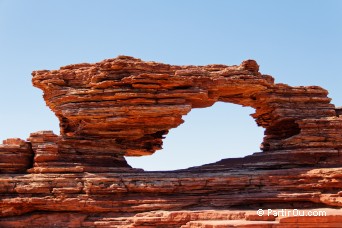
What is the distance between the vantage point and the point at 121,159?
29.8 m

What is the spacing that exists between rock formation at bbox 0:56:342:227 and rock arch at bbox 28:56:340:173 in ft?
0.22

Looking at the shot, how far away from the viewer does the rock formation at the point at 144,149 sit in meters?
26.2

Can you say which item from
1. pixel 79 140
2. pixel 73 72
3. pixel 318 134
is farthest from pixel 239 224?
pixel 73 72

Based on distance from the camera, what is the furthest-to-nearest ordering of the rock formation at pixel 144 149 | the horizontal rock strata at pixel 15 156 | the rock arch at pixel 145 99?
the rock arch at pixel 145 99
the horizontal rock strata at pixel 15 156
the rock formation at pixel 144 149

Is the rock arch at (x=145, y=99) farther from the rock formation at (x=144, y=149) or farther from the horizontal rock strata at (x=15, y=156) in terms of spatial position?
the horizontal rock strata at (x=15, y=156)

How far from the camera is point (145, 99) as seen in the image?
28.3 m

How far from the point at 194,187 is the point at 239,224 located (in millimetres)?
5332

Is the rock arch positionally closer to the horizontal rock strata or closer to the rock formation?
the rock formation

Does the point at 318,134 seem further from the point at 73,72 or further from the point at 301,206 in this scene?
the point at 73,72

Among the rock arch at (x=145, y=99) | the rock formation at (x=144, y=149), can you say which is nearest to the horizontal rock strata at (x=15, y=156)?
the rock formation at (x=144, y=149)

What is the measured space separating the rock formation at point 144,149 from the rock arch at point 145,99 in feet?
0.22

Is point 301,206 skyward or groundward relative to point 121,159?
groundward

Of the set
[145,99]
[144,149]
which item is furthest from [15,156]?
[145,99]

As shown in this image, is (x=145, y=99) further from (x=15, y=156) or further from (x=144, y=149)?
(x=15, y=156)
